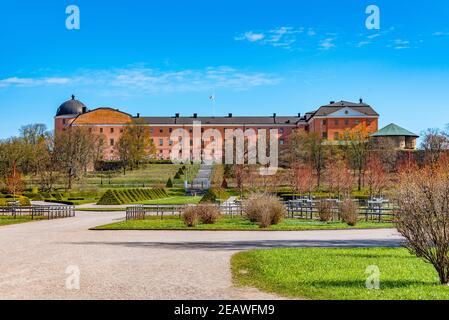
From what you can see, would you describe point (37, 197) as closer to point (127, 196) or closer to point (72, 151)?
point (127, 196)

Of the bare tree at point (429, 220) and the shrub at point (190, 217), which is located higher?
the bare tree at point (429, 220)

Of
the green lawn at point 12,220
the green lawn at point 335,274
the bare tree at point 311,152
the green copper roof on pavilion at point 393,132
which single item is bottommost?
the green lawn at point 12,220

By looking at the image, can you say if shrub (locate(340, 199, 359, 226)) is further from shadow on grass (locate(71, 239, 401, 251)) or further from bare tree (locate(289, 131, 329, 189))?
bare tree (locate(289, 131, 329, 189))

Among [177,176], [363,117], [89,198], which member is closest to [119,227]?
[89,198]

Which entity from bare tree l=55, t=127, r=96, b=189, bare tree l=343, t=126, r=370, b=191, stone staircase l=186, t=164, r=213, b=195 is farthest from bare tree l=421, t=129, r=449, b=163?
bare tree l=55, t=127, r=96, b=189

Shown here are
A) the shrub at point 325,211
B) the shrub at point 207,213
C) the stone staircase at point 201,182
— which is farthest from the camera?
the stone staircase at point 201,182

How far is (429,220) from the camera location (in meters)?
8.58

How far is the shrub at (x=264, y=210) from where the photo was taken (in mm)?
20234

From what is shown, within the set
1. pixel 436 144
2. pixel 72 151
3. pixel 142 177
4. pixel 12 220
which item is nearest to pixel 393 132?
pixel 436 144

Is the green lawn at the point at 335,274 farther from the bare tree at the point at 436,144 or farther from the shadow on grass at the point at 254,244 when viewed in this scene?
the bare tree at the point at 436,144

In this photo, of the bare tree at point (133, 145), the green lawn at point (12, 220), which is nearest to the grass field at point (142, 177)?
the bare tree at point (133, 145)

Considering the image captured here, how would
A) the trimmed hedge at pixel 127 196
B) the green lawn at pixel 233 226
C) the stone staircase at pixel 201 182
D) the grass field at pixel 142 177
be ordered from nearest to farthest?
the green lawn at pixel 233 226, the trimmed hedge at pixel 127 196, the stone staircase at pixel 201 182, the grass field at pixel 142 177

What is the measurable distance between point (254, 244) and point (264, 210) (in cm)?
602

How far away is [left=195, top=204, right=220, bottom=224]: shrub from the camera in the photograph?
21.3 metres
